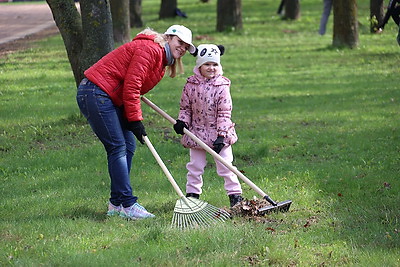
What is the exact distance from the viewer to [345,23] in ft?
63.4

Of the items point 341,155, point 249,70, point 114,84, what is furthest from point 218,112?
point 249,70

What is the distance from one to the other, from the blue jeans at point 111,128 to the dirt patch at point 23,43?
42.0 ft

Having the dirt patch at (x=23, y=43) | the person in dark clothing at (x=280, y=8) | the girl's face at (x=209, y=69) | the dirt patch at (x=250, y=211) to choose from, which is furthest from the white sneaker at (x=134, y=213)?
the person in dark clothing at (x=280, y=8)

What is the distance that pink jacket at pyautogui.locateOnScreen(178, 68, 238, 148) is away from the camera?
22.1ft

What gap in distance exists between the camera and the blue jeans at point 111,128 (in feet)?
20.9

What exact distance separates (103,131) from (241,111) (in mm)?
6133

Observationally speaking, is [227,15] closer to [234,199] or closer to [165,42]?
[234,199]

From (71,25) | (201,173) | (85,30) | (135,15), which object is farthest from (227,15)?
(201,173)

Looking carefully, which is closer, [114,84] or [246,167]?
[114,84]

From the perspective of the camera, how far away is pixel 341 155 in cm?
945

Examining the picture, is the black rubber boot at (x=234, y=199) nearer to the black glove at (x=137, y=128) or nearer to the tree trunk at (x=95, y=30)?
the black glove at (x=137, y=128)

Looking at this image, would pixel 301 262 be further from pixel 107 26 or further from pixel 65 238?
pixel 107 26

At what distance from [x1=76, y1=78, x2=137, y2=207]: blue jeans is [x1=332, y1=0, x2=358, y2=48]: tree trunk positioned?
13.4m

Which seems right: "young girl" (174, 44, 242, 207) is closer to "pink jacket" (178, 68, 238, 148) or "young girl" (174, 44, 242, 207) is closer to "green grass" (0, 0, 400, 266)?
"pink jacket" (178, 68, 238, 148)
